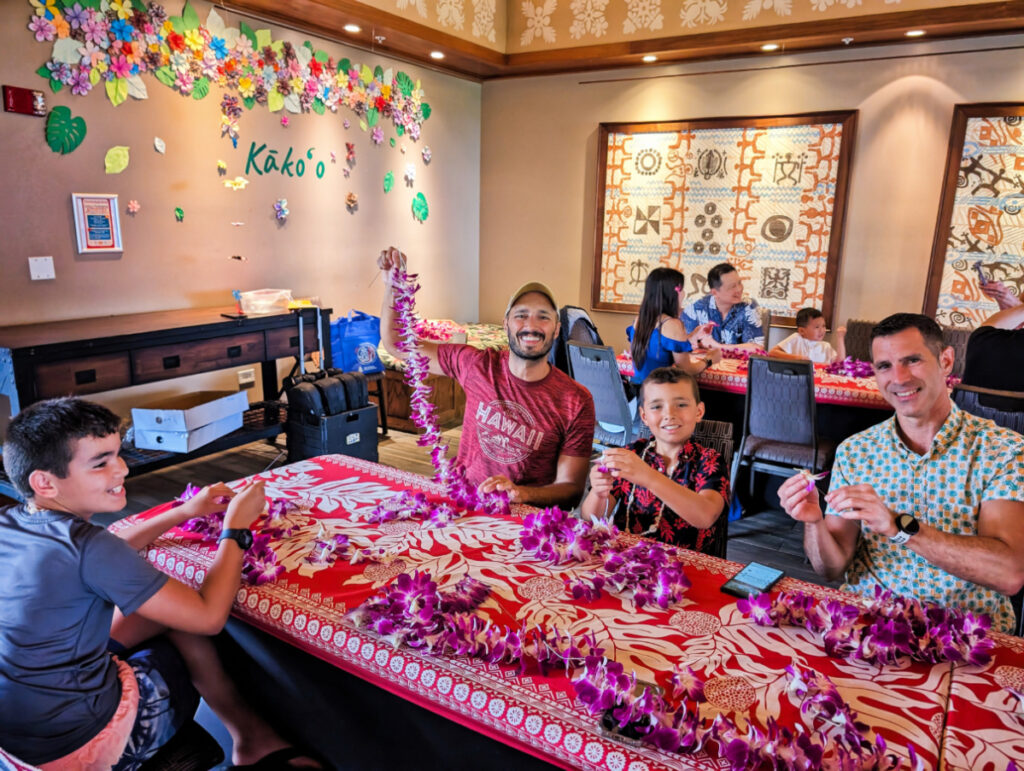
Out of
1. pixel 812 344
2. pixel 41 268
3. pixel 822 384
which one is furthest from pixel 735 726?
pixel 41 268

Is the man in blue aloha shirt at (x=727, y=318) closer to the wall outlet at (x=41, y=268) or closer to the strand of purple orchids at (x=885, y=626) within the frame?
the strand of purple orchids at (x=885, y=626)

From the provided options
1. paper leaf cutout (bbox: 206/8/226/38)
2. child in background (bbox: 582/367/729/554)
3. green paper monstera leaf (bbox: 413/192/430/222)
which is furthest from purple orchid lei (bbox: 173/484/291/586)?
green paper monstera leaf (bbox: 413/192/430/222)

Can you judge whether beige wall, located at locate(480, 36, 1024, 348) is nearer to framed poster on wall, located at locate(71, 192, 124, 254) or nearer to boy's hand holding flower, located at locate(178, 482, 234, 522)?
framed poster on wall, located at locate(71, 192, 124, 254)

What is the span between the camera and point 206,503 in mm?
1823

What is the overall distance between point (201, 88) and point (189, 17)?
0.41m

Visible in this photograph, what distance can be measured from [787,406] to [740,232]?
9.64 ft

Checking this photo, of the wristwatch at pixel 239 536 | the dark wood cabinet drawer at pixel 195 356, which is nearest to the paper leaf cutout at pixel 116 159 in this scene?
the dark wood cabinet drawer at pixel 195 356

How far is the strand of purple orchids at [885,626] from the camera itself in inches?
49.3

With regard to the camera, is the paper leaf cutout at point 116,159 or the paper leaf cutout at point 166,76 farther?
the paper leaf cutout at point 166,76

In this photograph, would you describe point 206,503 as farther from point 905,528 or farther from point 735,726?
point 905,528

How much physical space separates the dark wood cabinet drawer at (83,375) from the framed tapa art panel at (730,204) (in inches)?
175

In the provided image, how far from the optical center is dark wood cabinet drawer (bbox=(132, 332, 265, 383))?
3.82m

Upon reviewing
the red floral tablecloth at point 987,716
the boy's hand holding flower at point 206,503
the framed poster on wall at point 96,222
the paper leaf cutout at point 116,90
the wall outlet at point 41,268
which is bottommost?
the red floral tablecloth at point 987,716

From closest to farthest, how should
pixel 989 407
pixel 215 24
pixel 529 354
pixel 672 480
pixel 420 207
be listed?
pixel 672 480 → pixel 529 354 → pixel 989 407 → pixel 215 24 → pixel 420 207
